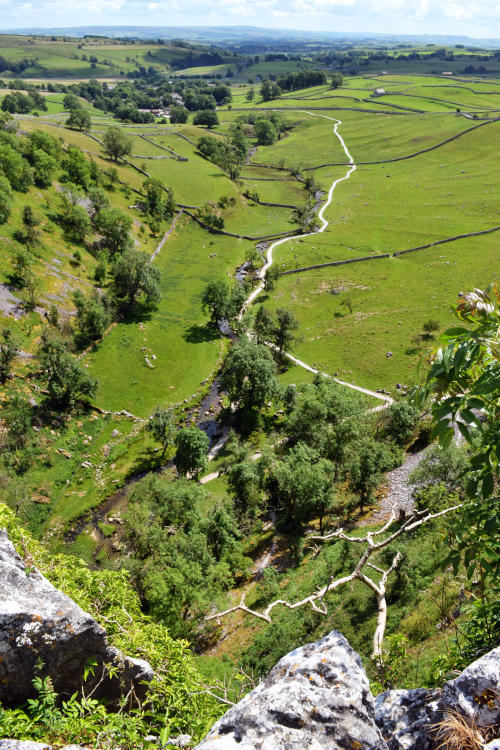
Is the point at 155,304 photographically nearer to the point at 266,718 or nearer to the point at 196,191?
the point at 196,191

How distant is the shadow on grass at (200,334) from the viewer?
79.7 metres

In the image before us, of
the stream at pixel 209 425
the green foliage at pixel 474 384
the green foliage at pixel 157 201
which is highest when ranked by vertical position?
the green foliage at pixel 157 201

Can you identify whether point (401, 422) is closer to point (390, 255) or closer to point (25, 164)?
point (390, 255)

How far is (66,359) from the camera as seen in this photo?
58406 millimetres

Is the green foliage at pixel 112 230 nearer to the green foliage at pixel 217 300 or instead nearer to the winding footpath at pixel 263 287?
the green foliage at pixel 217 300

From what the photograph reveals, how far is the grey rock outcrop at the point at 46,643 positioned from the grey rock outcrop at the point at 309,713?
353 centimetres

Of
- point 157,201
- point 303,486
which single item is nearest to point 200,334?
point 303,486

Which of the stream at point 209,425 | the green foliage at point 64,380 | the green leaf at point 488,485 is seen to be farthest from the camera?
the green foliage at point 64,380

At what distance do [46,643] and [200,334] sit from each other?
75285 mm

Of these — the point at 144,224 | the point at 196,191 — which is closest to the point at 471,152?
the point at 196,191

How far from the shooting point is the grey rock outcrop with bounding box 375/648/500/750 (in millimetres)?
5707

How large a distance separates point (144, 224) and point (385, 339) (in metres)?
72.9

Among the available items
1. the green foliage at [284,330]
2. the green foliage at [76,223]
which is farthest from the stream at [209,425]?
the green foliage at [76,223]

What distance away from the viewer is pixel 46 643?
7.95m
